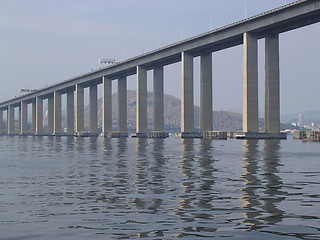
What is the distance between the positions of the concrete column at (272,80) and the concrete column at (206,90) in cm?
2359

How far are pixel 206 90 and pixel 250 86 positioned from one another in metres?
24.4

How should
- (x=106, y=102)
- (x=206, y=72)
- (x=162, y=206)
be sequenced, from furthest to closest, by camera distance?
(x=106, y=102), (x=206, y=72), (x=162, y=206)

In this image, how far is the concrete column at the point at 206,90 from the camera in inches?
5157

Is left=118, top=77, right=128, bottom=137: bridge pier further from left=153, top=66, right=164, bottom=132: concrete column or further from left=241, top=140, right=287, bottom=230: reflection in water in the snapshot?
left=241, top=140, right=287, bottom=230: reflection in water

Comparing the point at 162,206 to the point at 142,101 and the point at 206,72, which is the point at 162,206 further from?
the point at 142,101

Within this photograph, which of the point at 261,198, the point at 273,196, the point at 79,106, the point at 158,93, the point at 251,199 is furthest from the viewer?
the point at 79,106

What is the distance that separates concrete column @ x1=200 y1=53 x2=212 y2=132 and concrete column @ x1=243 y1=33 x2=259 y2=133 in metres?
22.2

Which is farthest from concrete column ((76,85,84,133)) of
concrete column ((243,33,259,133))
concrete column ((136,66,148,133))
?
concrete column ((243,33,259,133))

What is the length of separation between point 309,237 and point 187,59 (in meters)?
119

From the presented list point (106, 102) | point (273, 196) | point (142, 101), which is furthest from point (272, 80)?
point (273, 196)

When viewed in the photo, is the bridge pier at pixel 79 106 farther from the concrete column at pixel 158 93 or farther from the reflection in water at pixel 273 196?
the reflection in water at pixel 273 196

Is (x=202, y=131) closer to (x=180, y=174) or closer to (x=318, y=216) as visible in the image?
(x=180, y=174)

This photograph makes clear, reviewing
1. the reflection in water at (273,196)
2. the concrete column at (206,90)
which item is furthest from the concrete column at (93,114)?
the reflection in water at (273,196)

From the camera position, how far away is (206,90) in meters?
132
